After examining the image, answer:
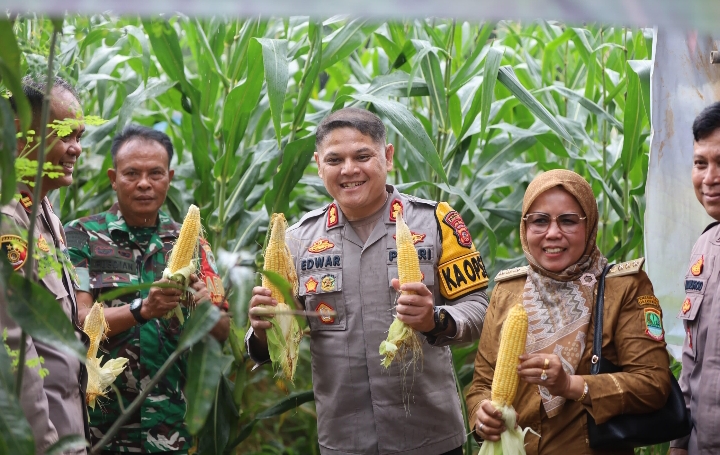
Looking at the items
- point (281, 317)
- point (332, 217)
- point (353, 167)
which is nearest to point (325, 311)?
point (281, 317)

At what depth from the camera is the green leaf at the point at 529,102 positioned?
312 centimetres

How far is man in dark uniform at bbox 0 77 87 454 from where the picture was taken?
6.48 ft

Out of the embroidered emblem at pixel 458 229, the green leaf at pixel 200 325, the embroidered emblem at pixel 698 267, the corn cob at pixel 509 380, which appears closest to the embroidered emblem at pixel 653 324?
the embroidered emblem at pixel 698 267

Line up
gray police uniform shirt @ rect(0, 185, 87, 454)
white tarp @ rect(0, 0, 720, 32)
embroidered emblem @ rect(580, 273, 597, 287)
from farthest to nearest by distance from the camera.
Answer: embroidered emblem @ rect(580, 273, 597, 287), gray police uniform shirt @ rect(0, 185, 87, 454), white tarp @ rect(0, 0, 720, 32)

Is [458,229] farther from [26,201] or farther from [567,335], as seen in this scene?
[26,201]

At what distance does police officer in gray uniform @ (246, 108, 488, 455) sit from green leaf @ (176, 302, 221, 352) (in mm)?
1063

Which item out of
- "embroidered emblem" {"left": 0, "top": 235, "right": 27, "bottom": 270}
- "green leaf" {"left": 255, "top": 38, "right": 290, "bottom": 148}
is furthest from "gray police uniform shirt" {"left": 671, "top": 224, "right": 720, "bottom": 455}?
"embroidered emblem" {"left": 0, "top": 235, "right": 27, "bottom": 270}

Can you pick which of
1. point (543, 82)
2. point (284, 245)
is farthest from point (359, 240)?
point (543, 82)

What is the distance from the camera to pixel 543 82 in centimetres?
432

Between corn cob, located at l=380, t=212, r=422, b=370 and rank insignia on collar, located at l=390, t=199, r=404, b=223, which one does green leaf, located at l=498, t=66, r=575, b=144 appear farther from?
corn cob, located at l=380, t=212, r=422, b=370

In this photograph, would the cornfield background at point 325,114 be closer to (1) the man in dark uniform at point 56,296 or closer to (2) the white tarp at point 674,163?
→ (2) the white tarp at point 674,163

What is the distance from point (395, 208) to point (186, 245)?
71 cm

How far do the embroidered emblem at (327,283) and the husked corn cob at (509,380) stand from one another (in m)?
0.63

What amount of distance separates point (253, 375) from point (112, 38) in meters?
2.02
